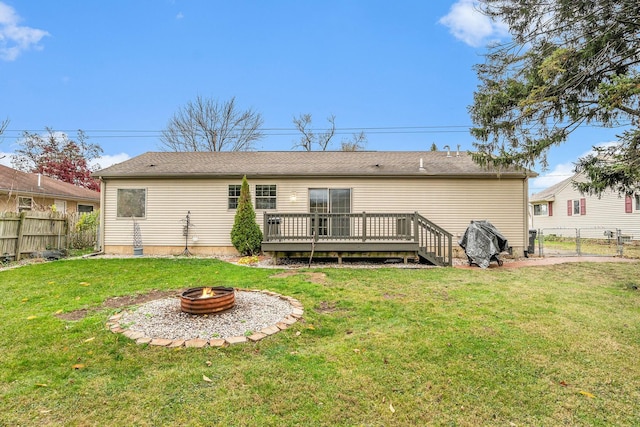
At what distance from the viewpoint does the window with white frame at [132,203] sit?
10.7 meters

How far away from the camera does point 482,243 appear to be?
8328 mm

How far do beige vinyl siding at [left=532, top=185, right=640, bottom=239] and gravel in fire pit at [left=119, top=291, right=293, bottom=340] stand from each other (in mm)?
13934

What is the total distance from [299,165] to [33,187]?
1382 cm

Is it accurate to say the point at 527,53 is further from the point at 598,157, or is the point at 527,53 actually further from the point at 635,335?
the point at 635,335

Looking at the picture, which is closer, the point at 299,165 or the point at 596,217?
the point at 299,165

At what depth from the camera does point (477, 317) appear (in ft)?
13.2

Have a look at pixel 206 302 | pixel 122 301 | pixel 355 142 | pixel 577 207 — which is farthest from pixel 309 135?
pixel 206 302

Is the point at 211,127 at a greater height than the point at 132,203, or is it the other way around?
the point at 211,127

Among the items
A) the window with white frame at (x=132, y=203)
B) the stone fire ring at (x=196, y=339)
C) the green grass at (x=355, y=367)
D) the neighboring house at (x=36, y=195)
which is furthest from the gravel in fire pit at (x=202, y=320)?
the neighboring house at (x=36, y=195)

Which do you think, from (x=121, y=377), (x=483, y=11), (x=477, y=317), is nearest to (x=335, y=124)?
(x=483, y=11)

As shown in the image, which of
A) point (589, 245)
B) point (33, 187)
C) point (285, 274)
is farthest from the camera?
point (589, 245)

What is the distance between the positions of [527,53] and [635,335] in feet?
19.6

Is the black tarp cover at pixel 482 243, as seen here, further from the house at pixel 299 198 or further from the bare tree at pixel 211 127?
the bare tree at pixel 211 127

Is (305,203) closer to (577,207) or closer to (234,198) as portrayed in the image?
(234,198)
